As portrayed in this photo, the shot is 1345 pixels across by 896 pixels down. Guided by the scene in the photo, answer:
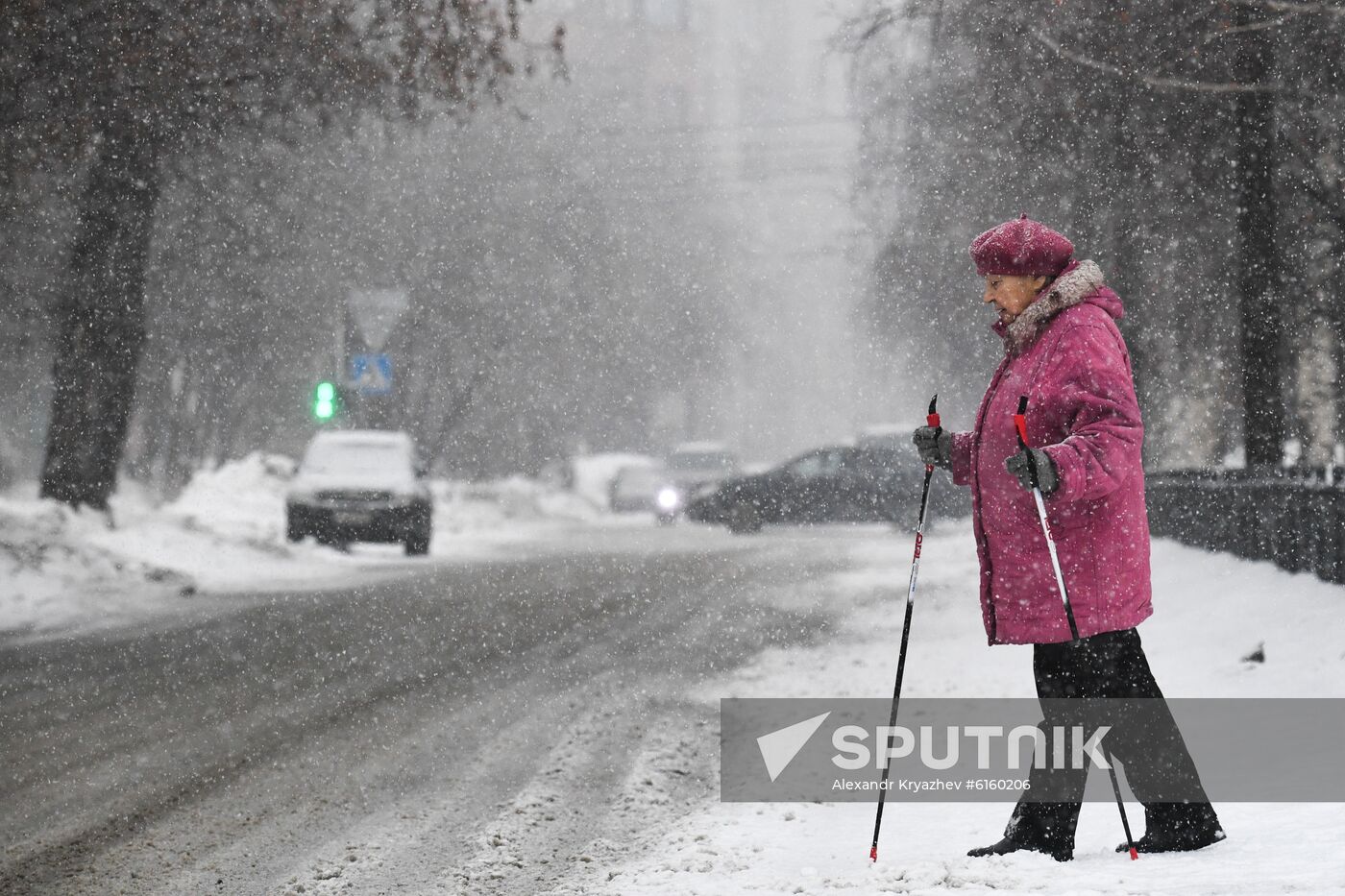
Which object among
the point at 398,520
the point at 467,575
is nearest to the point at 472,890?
the point at 467,575

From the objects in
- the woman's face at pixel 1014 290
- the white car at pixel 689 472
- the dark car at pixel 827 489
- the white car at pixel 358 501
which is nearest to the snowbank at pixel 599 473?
the white car at pixel 689 472

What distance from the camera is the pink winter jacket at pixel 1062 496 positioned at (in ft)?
13.8

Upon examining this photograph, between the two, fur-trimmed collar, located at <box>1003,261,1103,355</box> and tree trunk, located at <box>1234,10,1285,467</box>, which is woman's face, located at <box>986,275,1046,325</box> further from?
tree trunk, located at <box>1234,10,1285,467</box>

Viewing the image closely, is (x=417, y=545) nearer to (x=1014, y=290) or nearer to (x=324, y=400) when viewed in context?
(x=324, y=400)

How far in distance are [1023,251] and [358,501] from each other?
1807cm

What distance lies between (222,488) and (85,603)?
13054 millimetres

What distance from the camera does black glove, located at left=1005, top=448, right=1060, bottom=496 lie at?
396 cm

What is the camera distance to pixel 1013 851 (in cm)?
Result: 448

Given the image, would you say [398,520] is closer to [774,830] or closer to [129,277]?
[129,277]

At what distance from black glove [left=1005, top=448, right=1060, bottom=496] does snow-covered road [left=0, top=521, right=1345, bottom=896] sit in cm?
109

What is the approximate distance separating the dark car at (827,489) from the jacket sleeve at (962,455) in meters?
22.2

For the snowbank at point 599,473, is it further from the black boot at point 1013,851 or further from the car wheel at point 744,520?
the black boot at point 1013,851
